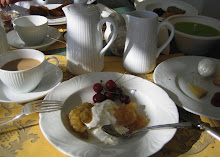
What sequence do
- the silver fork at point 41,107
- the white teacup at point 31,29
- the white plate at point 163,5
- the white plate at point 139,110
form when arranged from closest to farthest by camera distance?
the white plate at point 139,110, the silver fork at point 41,107, the white teacup at point 31,29, the white plate at point 163,5

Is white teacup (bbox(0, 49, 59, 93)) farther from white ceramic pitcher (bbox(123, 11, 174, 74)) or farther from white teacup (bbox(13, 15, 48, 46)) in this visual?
white ceramic pitcher (bbox(123, 11, 174, 74))

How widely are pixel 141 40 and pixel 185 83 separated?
259mm

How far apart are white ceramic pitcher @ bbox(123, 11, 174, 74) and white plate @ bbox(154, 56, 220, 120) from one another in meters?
0.06

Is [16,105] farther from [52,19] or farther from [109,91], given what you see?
[52,19]

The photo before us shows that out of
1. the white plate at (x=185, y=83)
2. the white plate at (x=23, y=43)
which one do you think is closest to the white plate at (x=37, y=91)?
the white plate at (x=23, y=43)

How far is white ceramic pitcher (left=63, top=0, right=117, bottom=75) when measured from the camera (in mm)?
737

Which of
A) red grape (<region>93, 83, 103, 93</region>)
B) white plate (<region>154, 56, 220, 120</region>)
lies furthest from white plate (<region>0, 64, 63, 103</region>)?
white plate (<region>154, 56, 220, 120</region>)

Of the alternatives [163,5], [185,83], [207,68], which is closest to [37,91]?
[185,83]

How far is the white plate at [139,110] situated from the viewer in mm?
500

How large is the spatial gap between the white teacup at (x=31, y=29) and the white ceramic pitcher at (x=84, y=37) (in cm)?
28

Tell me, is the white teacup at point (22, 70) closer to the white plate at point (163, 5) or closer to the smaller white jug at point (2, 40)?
the smaller white jug at point (2, 40)

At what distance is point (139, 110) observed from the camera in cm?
70

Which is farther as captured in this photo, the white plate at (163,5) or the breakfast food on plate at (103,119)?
the white plate at (163,5)

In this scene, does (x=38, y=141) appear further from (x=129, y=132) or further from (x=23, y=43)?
(x=23, y=43)
